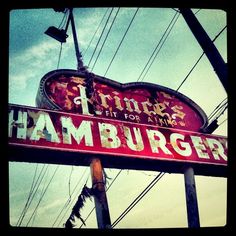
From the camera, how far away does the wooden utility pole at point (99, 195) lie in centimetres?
→ 541

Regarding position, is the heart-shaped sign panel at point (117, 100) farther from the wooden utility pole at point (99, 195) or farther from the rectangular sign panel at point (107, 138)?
the wooden utility pole at point (99, 195)

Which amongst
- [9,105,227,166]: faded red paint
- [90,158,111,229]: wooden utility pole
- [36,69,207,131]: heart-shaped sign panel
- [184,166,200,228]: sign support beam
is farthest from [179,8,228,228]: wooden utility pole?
[90,158,111,229]: wooden utility pole

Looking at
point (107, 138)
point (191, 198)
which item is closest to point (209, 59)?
point (107, 138)

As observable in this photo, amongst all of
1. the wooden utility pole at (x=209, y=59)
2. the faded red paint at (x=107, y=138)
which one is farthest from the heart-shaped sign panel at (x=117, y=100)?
the wooden utility pole at (x=209, y=59)

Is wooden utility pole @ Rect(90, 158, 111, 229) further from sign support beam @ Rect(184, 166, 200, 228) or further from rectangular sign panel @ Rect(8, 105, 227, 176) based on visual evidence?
sign support beam @ Rect(184, 166, 200, 228)

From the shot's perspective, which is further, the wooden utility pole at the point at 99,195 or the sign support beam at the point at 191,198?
the sign support beam at the point at 191,198

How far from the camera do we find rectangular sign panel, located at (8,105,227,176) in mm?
5582

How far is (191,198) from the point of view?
20.9 ft

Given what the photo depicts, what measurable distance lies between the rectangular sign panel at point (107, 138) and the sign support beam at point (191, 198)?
0.27 metres

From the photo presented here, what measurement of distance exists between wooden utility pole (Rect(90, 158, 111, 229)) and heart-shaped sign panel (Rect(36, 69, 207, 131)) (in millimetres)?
1176

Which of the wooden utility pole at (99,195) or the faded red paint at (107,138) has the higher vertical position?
the faded red paint at (107,138)

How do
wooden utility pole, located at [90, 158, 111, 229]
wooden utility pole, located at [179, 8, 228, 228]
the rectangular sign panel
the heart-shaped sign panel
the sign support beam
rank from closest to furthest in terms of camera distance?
wooden utility pole, located at [179, 8, 228, 228] → wooden utility pole, located at [90, 158, 111, 229] → the rectangular sign panel → the sign support beam → the heart-shaped sign panel

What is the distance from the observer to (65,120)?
6.07 metres
